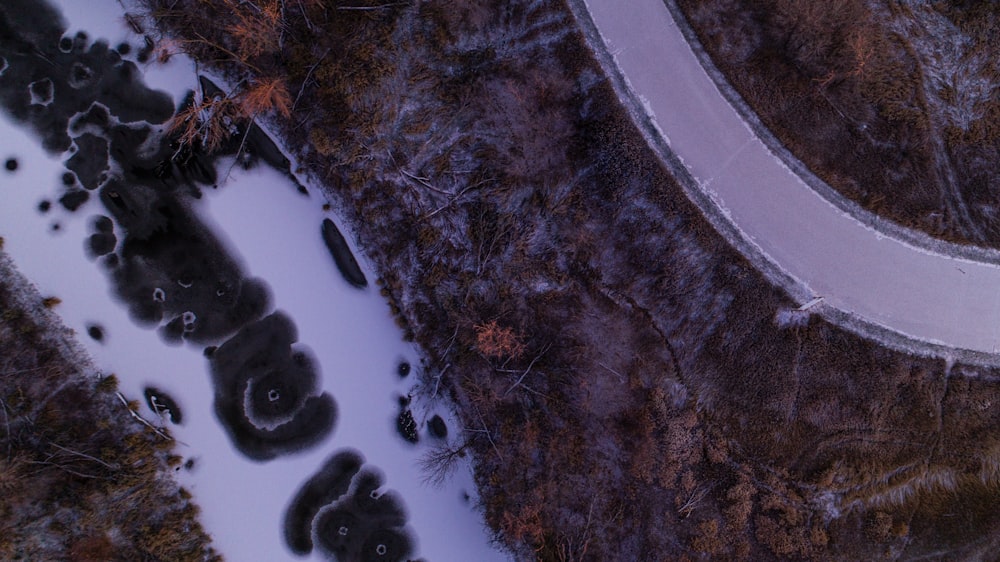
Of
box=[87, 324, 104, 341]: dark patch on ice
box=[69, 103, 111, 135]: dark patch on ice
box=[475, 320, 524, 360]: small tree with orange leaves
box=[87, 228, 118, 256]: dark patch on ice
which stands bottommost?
box=[475, 320, 524, 360]: small tree with orange leaves

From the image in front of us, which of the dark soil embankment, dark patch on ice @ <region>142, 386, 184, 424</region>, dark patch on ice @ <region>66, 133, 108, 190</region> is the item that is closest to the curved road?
the dark soil embankment

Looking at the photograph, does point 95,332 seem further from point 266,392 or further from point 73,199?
point 266,392

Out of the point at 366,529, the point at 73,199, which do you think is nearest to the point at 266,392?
the point at 366,529

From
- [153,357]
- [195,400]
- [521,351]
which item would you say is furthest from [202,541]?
[521,351]

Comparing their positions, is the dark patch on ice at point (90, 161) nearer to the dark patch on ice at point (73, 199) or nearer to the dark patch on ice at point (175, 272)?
the dark patch on ice at point (73, 199)

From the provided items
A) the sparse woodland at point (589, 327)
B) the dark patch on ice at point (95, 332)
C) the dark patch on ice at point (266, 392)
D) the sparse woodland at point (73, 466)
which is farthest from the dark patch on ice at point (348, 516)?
the dark patch on ice at point (95, 332)

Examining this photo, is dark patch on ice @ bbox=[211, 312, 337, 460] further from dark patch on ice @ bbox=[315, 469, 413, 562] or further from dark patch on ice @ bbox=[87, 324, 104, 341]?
dark patch on ice @ bbox=[87, 324, 104, 341]

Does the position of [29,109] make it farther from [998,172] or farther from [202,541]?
[998,172]
